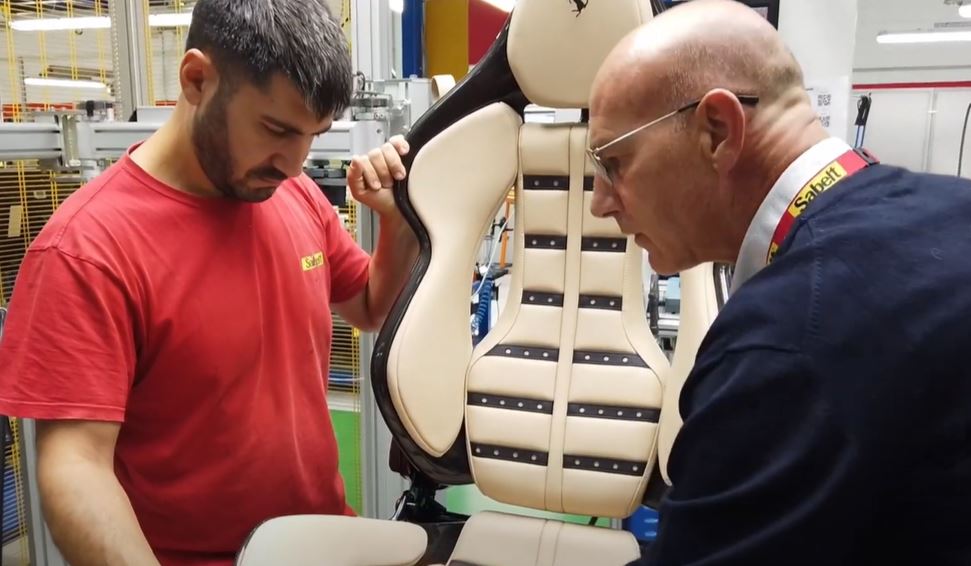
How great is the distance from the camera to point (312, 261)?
141 centimetres

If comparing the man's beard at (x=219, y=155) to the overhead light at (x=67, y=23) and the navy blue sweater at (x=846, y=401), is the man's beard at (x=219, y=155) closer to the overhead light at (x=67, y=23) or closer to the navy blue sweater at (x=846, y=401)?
the navy blue sweater at (x=846, y=401)

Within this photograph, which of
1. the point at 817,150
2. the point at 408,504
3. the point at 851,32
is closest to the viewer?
the point at 817,150

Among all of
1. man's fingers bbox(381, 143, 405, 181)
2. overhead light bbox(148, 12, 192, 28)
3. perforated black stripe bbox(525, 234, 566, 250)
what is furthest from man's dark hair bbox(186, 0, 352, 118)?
overhead light bbox(148, 12, 192, 28)

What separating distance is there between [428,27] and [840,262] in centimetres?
179

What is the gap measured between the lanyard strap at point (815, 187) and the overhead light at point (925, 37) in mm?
8573

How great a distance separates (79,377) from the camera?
102 centimetres

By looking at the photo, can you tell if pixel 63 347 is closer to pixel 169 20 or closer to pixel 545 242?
pixel 545 242

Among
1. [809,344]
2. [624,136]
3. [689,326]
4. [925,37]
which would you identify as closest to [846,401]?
[809,344]

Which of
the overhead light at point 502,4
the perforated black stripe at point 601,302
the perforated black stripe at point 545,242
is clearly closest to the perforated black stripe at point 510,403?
the perforated black stripe at point 601,302

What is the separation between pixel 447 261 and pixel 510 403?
0.31 metres

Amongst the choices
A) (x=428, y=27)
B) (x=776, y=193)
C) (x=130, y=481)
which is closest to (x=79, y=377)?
(x=130, y=481)

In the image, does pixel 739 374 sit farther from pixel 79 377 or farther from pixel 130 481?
pixel 130 481

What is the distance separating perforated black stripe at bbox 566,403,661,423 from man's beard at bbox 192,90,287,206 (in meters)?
0.71

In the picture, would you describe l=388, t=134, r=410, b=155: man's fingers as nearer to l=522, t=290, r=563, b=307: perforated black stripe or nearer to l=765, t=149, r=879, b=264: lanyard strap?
l=522, t=290, r=563, b=307: perforated black stripe
